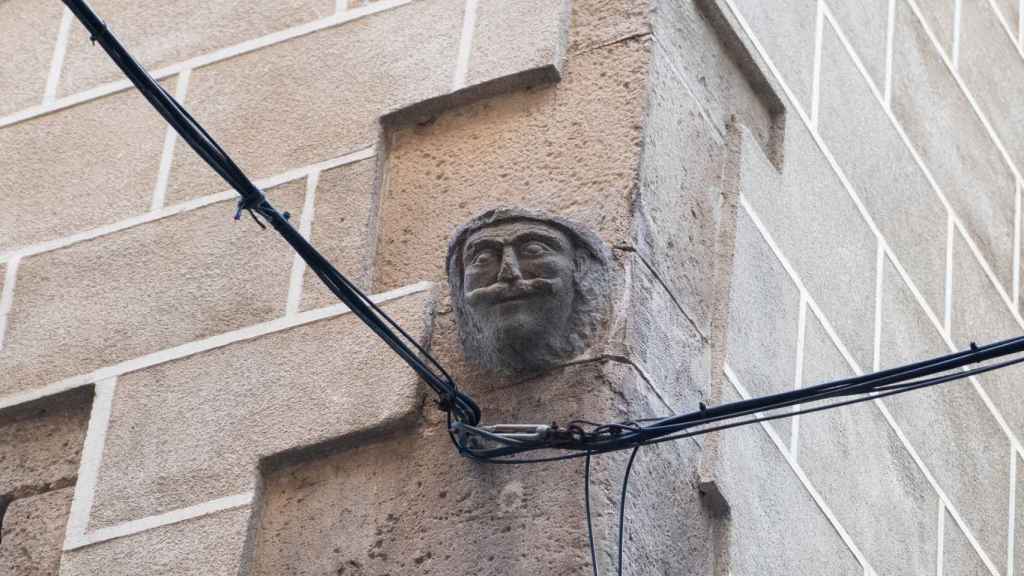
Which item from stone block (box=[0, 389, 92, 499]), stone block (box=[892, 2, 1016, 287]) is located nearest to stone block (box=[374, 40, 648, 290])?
stone block (box=[0, 389, 92, 499])

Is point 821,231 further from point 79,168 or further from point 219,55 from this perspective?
point 79,168

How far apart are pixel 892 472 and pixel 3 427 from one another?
2333 mm

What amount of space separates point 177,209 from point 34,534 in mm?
910

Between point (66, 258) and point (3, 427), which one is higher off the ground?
point (66, 258)

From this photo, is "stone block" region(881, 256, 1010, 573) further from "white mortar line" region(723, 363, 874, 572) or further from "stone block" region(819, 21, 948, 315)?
"white mortar line" region(723, 363, 874, 572)

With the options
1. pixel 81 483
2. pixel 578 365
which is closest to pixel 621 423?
pixel 578 365

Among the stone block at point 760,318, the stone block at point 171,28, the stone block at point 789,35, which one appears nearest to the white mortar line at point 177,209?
the stone block at point 171,28

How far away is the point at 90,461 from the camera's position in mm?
6387

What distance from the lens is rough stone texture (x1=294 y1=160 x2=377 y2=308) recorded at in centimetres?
634

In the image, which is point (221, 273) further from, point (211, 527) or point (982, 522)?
point (982, 522)

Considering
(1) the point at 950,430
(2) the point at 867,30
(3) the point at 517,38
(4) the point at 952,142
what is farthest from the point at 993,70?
(3) the point at 517,38

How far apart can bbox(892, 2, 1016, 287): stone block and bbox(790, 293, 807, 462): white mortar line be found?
1.25 m

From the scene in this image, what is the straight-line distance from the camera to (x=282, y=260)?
21.4 ft

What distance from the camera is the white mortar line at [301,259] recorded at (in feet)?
21.0
